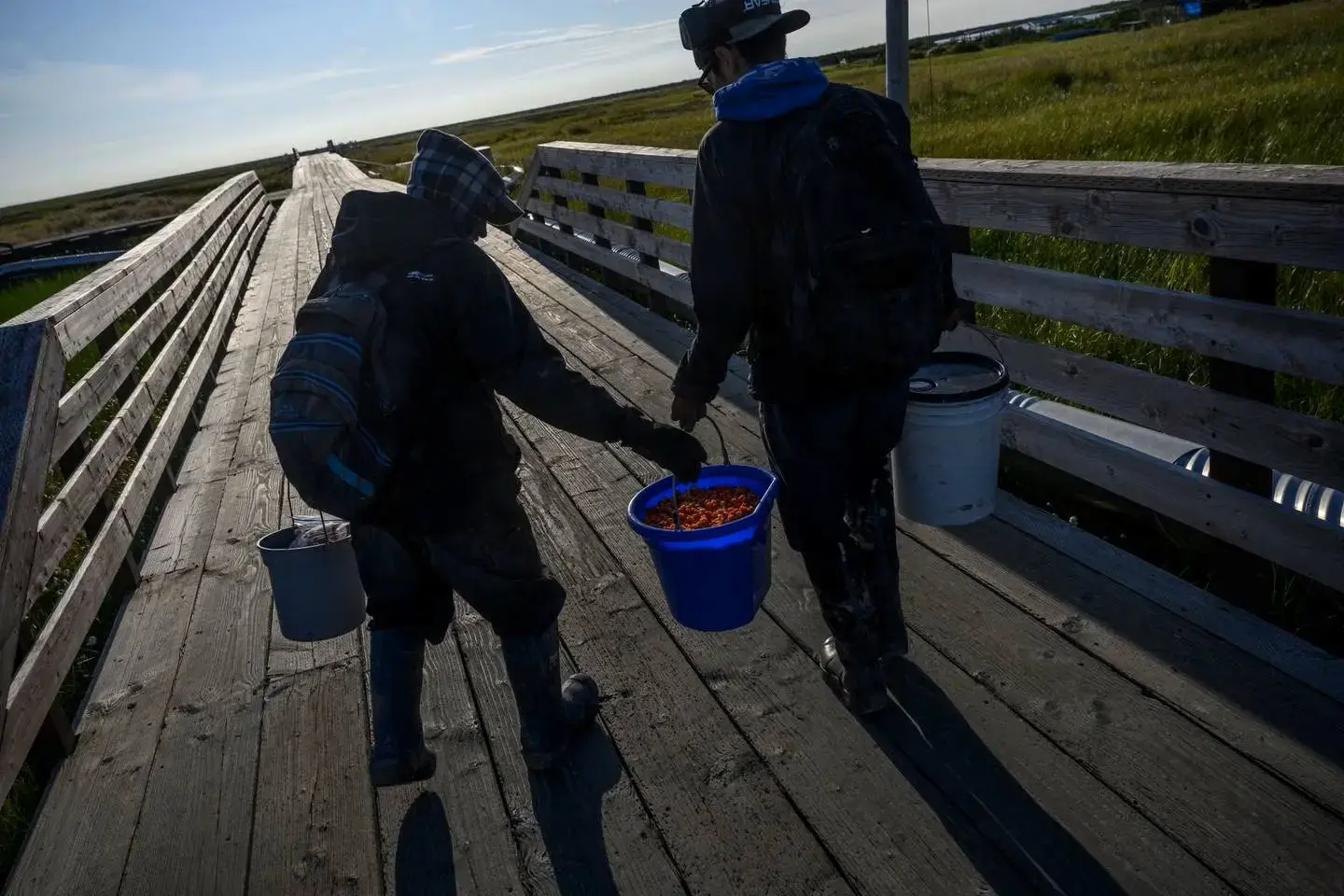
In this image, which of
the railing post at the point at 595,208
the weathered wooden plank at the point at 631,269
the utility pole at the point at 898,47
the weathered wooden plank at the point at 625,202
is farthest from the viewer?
the railing post at the point at 595,208

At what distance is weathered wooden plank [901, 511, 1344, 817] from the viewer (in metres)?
2.37

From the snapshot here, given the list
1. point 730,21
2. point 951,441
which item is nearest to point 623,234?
point 951,441

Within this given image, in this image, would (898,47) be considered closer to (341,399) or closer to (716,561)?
(716,561)

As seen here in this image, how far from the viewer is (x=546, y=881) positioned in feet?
7.65

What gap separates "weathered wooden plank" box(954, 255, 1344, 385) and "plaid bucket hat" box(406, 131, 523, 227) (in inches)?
80.3

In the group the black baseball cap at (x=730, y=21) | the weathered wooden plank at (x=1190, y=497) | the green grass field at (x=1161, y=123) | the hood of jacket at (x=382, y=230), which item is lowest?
the green grass field at (x=1161, y=123)

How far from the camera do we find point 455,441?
2.39 meters

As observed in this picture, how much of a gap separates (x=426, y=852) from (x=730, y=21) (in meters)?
2.24

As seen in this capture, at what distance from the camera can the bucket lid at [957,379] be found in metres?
3.01

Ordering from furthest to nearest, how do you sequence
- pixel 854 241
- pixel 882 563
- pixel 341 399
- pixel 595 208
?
pixel 595 208 → pixel 882 563 → pixel 854 241 → pixel 341 399

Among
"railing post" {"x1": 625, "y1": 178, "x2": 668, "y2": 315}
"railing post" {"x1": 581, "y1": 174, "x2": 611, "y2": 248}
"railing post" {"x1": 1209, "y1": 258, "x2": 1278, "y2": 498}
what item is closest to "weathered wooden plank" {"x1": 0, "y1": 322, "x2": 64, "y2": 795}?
"railing post" {"x1": 1209, "y1": 258, "x2": 1278, "y2": 498}

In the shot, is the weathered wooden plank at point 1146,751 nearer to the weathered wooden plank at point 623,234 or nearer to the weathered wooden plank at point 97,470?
the weathered wooden plank at point 623,234

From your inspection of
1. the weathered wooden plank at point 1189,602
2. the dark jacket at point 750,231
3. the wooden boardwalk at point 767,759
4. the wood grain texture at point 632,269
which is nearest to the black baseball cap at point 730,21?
the dark jacket at point 750,231

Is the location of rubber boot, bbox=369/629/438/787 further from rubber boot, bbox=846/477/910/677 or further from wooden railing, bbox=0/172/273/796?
rubber boot, bbox=846/477/910/677
